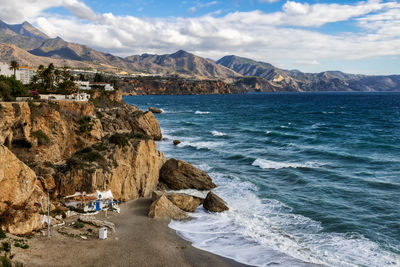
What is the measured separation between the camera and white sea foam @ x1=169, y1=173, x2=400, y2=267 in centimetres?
1844

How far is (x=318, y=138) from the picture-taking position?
58.8 meters

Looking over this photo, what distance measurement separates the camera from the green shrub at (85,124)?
3906cm

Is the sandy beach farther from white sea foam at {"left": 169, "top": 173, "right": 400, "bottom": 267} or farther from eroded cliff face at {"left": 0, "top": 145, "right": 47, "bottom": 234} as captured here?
eroded cliff face at {"left": 0, "top": 145, "right": 47, "bottom": 234}

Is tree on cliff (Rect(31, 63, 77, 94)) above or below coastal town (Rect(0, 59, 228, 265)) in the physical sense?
above

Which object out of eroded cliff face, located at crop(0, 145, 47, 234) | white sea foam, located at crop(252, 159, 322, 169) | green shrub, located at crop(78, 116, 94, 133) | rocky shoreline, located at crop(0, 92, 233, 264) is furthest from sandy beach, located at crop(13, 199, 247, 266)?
white sea foam, located at crop(252, 159, 322, 169)

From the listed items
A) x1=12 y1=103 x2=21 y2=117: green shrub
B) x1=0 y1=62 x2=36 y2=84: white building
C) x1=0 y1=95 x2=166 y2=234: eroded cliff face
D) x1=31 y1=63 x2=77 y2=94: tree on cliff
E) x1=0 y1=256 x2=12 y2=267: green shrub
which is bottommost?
x1=0 y1=256 x2=12 y2=267: green shrub

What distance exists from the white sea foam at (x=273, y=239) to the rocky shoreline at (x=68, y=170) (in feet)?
7.55

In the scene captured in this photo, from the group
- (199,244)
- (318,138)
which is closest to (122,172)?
(199,244)

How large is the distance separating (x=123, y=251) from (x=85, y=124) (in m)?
24.7

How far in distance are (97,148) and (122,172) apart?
3775 mm

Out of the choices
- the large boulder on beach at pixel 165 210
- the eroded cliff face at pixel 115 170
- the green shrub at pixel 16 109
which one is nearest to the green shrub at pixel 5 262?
the eroded cliff face at pixel 115 170

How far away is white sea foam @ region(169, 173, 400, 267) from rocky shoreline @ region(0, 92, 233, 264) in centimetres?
230

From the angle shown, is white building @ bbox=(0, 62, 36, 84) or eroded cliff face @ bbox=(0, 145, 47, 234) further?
white building @ bbox=(0, 62, 36, 84)

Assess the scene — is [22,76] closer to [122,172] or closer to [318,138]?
[122,172]
